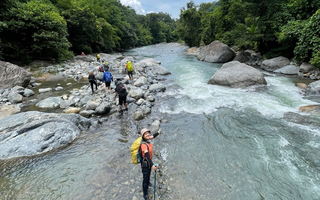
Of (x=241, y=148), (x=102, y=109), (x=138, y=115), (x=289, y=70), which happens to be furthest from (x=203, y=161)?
(x=289, y=70)

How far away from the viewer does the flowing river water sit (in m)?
3.94

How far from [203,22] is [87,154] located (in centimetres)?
4209

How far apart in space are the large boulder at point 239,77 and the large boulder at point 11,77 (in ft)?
43.7

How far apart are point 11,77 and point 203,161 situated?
13.1 metres

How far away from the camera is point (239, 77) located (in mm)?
11289

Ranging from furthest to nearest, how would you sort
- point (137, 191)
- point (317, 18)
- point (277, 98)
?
point (317, 18), point (277, 98), point (137, 191)

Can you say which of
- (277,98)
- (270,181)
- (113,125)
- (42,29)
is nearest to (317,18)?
(277,98)

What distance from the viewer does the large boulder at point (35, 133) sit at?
513 cm

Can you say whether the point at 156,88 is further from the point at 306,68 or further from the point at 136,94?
the point at 306,68

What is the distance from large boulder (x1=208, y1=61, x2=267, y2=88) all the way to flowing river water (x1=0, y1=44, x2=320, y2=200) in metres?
3.35

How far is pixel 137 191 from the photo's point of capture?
3.95m

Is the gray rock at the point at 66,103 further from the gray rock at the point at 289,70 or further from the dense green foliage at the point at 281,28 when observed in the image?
the gray rock at the point at 289,70

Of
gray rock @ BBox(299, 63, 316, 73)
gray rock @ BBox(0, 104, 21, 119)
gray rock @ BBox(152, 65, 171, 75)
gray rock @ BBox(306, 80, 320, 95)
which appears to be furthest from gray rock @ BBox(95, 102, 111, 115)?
gray rock @ BBox(299, 63, 316, 73)

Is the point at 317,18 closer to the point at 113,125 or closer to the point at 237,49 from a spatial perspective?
the point at 237,49
